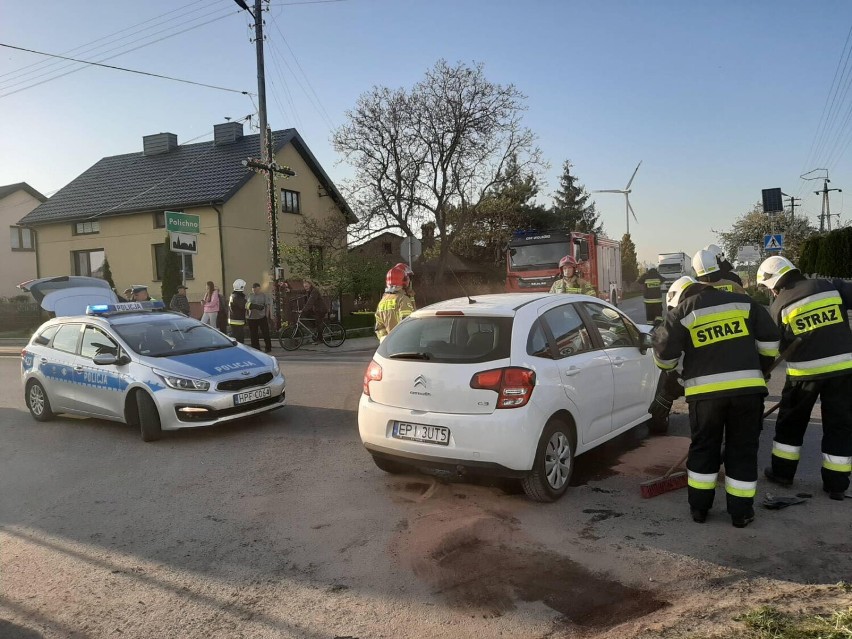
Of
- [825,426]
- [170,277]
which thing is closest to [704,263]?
[825,426]

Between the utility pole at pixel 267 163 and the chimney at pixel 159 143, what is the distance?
13985 millimetres

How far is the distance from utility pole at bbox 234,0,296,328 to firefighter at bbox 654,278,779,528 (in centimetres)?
1646

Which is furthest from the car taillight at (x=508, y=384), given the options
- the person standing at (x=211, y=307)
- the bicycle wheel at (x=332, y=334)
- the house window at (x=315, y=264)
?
the house window at (x=315, y=264)

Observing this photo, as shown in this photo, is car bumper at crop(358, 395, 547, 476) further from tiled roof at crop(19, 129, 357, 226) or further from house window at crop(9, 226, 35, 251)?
house window at crop(9, 226, 35, 251)

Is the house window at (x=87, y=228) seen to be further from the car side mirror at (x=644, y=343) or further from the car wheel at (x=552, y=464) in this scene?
the car wheel at (x=552, y=464)

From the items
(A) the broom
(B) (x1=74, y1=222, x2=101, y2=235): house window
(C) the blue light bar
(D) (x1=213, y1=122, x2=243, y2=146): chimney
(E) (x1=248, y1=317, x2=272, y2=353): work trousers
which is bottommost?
(A) the broom

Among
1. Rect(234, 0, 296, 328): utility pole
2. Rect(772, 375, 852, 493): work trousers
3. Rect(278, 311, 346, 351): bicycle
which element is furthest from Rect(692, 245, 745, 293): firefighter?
Rect(234, 0, 296, 328): utility pole

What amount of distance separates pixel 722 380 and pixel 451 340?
196cm

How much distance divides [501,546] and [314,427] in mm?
4174

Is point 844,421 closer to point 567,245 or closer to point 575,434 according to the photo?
point 575,434

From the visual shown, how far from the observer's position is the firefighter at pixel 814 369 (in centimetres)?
480

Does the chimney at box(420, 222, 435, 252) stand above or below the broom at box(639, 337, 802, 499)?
above

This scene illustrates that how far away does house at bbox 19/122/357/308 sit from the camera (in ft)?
89.5

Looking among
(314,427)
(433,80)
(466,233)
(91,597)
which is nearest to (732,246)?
(466,233)
